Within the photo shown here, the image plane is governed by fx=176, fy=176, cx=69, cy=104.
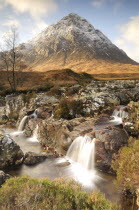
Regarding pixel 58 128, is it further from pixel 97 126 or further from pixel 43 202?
pixel 43 202

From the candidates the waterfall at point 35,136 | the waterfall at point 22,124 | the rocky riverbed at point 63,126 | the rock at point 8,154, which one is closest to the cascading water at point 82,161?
the rocky riverbed at point 63,126

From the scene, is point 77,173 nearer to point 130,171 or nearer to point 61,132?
point 61,132

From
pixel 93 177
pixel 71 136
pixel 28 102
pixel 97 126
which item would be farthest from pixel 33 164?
pixel 28 102

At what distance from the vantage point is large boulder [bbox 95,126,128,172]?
1461 cm

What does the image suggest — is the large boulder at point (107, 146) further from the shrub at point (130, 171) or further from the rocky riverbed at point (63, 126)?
the shrub at point (130, 171)

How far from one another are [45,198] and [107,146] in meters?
8.45

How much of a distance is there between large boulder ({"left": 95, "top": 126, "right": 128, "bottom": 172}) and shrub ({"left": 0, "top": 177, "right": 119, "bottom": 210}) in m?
6.46

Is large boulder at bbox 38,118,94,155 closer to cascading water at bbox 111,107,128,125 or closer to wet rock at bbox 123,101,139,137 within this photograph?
wet rock at bbox 123,101,139,137

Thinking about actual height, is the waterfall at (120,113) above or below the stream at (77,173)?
above

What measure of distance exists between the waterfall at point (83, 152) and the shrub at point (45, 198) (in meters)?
6.64

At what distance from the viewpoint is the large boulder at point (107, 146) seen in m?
14.6

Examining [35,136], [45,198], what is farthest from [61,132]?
[45,198]

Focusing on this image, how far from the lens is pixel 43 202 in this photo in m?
7.33

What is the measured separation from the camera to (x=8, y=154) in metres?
15.7
